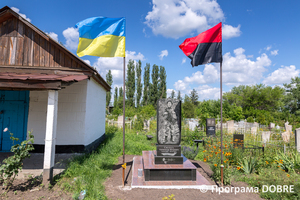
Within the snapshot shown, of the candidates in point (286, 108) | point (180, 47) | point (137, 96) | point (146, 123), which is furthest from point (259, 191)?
point (286, 108)

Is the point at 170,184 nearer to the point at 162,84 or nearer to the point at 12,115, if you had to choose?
the point at 12,115

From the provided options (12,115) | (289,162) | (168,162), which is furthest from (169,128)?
(12,115)

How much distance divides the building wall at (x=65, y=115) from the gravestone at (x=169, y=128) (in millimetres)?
3242

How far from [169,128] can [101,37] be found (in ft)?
11.5

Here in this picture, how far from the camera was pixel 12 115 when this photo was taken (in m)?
6.89

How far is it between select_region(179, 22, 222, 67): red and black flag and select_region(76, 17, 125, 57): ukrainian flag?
214cm

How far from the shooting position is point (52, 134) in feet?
15.1

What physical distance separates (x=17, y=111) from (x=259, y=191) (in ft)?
28.7

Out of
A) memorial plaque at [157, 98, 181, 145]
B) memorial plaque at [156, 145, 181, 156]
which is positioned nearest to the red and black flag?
memorial plaque at [157, 98, 181, 145]

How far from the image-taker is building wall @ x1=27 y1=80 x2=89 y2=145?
6.80m

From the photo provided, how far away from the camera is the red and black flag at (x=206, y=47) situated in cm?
502

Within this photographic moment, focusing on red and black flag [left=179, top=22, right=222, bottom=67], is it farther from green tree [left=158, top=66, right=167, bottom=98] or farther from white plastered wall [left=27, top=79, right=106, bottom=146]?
green tree [left=158, top=66, right=167, bottom=98]

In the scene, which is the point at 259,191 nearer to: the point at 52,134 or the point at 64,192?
the point at 64,192

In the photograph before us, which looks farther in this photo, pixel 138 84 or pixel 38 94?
pixel 138 84
